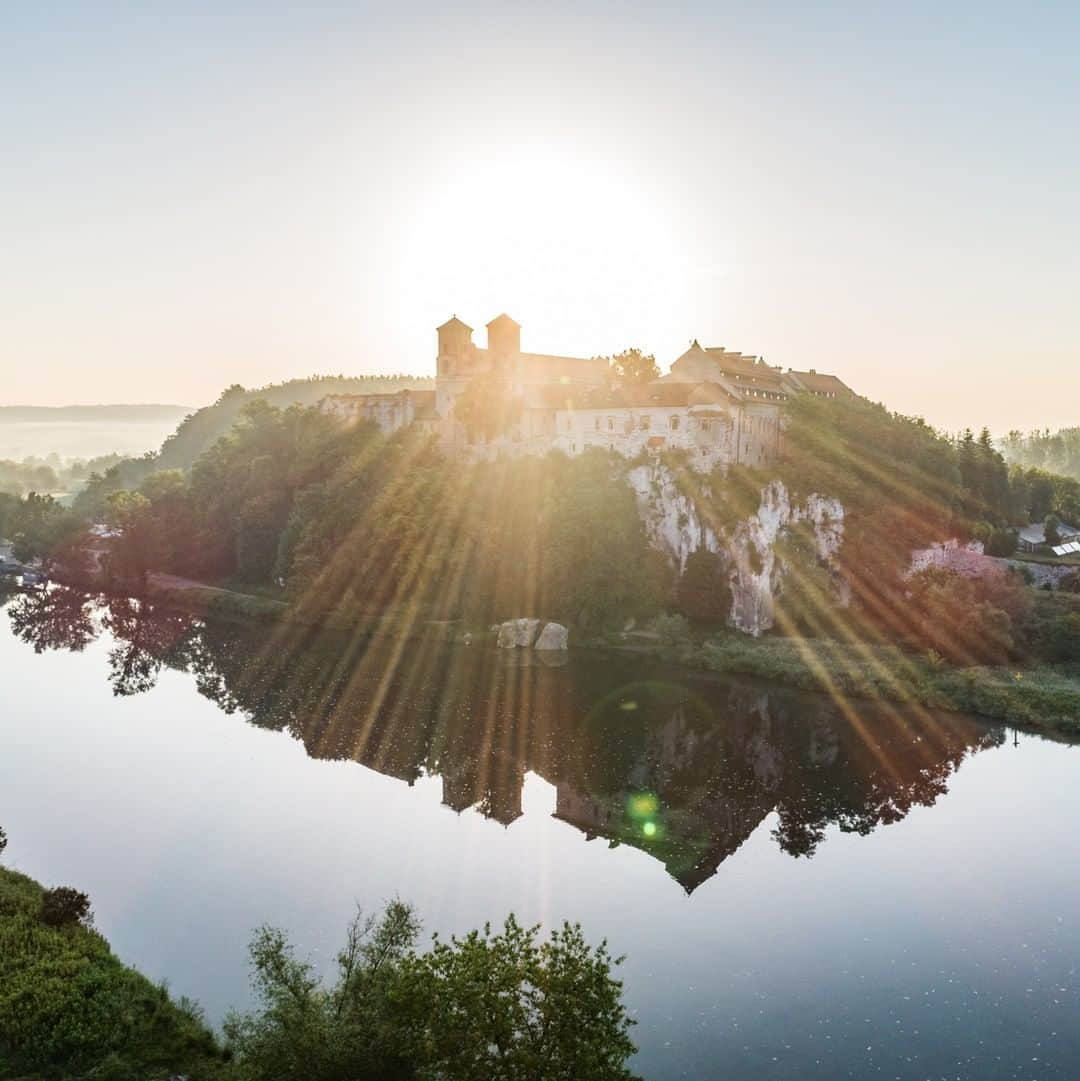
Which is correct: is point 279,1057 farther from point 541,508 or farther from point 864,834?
point 541,508

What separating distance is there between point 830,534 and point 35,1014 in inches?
1858

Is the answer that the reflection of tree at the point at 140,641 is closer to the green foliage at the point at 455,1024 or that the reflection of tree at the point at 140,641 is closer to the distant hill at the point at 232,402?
the green foliage at the point at 455,1024

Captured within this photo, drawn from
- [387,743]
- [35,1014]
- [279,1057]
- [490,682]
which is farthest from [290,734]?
[279,1057]

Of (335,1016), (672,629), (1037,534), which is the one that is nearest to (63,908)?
(335,1016)

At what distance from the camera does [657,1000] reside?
2167 centimetres

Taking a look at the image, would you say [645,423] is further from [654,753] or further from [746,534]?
[654,753]

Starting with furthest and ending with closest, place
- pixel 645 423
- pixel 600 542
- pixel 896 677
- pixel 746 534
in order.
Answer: pixel 645 423, pixel 600 542, pixel 746 534, pixel 896 677

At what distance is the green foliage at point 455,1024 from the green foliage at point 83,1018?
1908 mm

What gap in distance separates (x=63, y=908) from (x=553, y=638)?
105ft

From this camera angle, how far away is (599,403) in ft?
196

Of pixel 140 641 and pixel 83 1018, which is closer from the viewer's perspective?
pixel 83 1018

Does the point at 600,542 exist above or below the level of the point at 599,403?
below

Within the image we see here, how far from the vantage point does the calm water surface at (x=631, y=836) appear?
21.6 metres

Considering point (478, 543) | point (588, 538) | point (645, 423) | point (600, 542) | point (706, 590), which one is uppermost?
point (645, 423)
